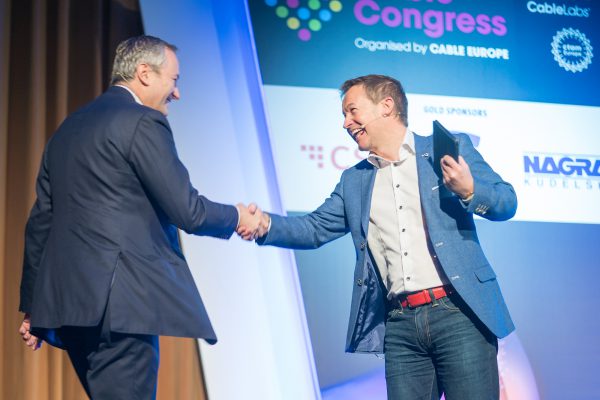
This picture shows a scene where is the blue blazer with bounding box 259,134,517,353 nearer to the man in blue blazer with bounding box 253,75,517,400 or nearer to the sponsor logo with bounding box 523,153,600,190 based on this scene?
the man in blue blazer with bounding box 253,75,517,400

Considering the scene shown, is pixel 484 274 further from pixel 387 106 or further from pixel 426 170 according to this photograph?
pixel 387 106

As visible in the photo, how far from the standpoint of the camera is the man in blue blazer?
2.07 meters

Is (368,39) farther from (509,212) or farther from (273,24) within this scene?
(509,212)

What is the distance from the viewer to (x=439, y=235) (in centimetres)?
213

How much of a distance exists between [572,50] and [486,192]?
213 centimetres

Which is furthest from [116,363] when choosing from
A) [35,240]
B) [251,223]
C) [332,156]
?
[332,156]

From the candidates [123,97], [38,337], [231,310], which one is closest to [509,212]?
[123,97]

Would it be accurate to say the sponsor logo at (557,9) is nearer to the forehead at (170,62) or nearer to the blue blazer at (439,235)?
the blue blazer at (439,235)

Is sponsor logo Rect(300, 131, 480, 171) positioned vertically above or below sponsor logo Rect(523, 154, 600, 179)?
above

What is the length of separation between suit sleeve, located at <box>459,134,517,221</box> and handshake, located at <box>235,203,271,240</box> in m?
0.68

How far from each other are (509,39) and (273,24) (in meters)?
1.22

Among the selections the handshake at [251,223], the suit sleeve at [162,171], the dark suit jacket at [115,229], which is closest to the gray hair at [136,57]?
the dark suit jacket at [115,229]

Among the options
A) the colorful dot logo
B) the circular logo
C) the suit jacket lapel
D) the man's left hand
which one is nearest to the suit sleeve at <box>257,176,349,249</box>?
the suit jacket lapel

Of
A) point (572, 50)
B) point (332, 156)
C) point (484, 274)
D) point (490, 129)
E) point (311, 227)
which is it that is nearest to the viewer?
point (484, 274)
